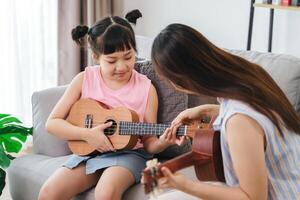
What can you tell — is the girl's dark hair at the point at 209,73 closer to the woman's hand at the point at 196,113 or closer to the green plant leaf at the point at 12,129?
the woman's hand at the point at 196,113

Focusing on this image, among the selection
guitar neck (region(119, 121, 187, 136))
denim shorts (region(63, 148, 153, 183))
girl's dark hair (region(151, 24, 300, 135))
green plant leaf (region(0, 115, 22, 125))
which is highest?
girl's dark hair (region(151, 24, 300, 135))

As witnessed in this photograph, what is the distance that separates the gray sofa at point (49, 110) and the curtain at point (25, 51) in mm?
1101

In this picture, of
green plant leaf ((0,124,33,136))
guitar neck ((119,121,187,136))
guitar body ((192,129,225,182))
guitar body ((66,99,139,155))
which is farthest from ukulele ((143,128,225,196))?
green plant leaf ((0,124,33,136))

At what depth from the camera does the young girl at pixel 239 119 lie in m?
1.32

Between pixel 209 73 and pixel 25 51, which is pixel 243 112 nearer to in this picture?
pixel 209 73

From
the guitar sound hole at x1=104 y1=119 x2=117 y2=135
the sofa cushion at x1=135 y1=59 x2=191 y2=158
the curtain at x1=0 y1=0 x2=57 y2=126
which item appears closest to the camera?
the guitar sound hole at x1=104 y1=119 x2=117 y2=135

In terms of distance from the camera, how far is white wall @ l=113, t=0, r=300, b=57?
3113mm

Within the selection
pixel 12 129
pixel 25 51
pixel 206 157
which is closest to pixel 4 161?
pixel 12 129

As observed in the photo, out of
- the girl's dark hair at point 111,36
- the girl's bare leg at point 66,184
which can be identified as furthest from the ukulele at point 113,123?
the girl's dark hair at point 111,36

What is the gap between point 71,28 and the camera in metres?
3.39

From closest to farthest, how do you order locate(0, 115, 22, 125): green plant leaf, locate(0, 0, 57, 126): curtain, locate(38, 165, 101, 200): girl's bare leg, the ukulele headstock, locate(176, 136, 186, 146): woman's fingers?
1. the ukulele headstock
2. locate(176, 136, 186, 146): woman's fingers
3. locate(38, 165, 101, 200): girl's bare leg
4. locate(0, 115, 22, 125): green plant leaf
5. locate(0, 0, 57, 126): curtain

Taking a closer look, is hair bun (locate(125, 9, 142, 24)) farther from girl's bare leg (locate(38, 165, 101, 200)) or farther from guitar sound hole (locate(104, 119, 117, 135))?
girl's bare leg (locate(38, 165, 101, 200))

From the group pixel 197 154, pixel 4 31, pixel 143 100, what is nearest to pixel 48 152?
pixel 143 100

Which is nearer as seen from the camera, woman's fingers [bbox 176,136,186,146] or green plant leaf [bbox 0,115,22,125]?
woman's fingers [bbox 176,136,186,146]
